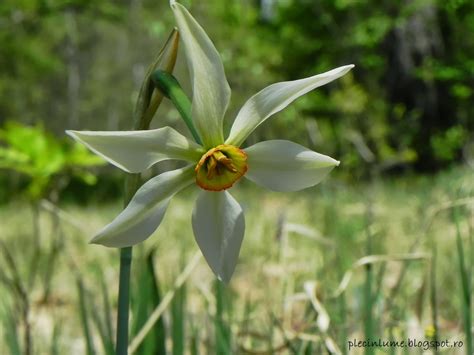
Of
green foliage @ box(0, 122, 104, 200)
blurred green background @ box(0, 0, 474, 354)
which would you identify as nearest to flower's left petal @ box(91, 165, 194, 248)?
blurred green background @ box(0, 0, 474, 354)

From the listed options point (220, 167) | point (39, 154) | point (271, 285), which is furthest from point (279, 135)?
point (220, 167)

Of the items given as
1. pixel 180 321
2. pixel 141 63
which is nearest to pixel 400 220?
pixel 180 321

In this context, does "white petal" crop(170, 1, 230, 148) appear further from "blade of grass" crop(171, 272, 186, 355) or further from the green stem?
"blade of grass" crop(171, 272, 186, 355)

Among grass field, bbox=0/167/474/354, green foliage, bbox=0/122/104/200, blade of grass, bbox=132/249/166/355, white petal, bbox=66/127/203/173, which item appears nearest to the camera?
white petal, bbox=66/127/203/173

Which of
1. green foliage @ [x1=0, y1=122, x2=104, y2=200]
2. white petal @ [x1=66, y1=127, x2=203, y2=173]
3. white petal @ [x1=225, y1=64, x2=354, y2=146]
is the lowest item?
white petal @ [x1=66, y1=127, x2=203, y2=173]

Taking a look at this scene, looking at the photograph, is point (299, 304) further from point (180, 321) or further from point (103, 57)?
point (103, 57)

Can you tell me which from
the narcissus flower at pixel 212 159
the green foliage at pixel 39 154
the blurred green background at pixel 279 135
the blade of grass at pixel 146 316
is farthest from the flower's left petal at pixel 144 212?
the green foliage at pixel 39 154

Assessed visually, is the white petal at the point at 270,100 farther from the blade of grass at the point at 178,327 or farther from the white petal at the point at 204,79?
the blade of grass at the point at 178,327
